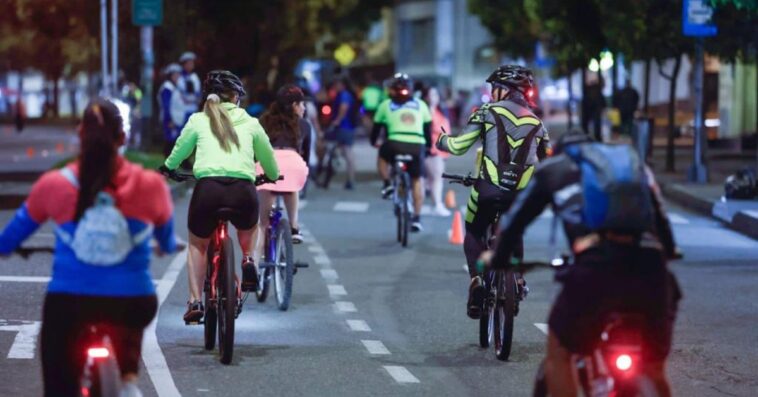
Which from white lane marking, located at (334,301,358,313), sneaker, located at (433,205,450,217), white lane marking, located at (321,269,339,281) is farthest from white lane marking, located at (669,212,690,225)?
white lane marking, located at (334,301,358,313)

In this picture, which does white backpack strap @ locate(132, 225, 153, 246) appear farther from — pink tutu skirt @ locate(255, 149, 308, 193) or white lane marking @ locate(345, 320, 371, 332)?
pink tutu skirt @ locate(255, 149, 308, 193)

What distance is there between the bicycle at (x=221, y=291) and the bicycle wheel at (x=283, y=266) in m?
1.77

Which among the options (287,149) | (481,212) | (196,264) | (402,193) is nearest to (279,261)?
(287,149)

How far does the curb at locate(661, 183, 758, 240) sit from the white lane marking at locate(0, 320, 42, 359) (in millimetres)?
10597

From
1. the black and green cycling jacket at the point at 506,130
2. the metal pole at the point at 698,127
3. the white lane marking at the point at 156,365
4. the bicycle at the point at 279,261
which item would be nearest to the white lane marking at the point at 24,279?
the white lane marking at the point at 156,365

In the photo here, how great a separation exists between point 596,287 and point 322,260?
11315 mm

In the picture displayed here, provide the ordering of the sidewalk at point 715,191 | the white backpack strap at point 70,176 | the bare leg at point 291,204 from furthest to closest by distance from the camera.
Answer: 1. the sidewalk at point 715,191
2. the bare leg at point 291,204
3. the white backpack strap at point 70,176

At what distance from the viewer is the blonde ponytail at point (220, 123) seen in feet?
37.2

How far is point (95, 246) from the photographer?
6855 mm

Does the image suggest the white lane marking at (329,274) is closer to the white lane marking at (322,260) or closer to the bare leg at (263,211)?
the white lane marking at (322,260)

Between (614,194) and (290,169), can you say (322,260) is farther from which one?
(614,194)

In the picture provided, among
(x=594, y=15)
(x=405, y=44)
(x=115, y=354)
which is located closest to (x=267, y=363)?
(x=115, y=354)

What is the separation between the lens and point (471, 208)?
39.2 feet

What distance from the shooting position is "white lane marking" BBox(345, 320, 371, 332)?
508 inches
